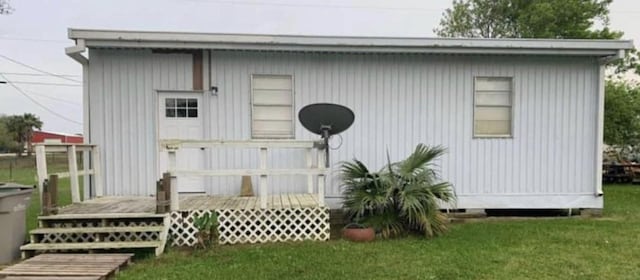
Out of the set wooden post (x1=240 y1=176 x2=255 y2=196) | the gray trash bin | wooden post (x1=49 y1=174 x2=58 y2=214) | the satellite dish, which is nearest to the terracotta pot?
the satellite dish

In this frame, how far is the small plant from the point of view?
16.3 ft

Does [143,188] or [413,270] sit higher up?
[143,188]

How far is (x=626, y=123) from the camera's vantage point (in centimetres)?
1406

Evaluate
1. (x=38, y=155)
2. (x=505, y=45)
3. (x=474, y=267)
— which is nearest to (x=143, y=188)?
(x=38, y=155)

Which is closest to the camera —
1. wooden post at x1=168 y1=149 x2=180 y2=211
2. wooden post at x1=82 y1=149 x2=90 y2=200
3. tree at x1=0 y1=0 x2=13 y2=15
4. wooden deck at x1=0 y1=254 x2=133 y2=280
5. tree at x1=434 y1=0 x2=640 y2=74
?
wooden deck at x1=0 y1=254 x2=133 y2=280

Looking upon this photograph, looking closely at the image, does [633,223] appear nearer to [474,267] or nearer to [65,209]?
[474,267]

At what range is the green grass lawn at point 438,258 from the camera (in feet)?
13.4

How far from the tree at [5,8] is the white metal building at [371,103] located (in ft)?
27.1

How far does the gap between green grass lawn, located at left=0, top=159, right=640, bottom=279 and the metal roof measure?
110 inches

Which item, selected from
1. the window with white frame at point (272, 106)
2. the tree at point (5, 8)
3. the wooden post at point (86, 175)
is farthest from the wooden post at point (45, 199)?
the tree at point (5, 8)

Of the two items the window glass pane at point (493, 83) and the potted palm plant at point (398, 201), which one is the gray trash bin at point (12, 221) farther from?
the window glass pane at point (493, 83)

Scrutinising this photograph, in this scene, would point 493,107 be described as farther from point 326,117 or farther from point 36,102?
point 36,102

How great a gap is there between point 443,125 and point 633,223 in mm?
3301

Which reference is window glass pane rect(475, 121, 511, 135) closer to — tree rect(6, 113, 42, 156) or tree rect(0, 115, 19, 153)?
tree rect(0, 115, 19, 153)
